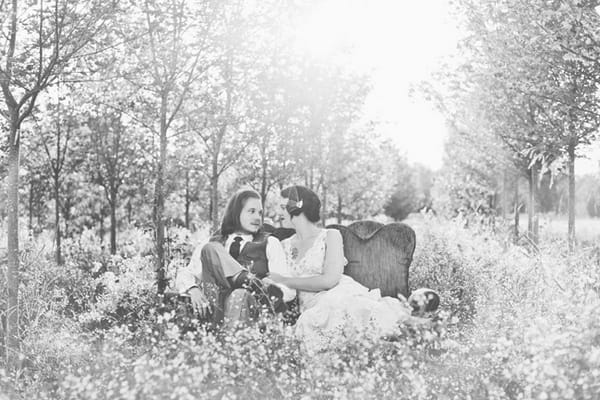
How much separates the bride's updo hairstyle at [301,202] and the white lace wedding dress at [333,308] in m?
0.23

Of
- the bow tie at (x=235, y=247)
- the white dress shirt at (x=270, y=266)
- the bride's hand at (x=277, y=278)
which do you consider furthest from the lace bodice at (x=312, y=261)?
the bow tie at (x=235, y=247)

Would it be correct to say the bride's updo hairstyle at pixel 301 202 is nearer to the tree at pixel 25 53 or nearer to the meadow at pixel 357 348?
the meadow at pixel 357 348

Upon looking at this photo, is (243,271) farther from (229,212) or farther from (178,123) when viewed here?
(178,123)

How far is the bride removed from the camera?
194 inches

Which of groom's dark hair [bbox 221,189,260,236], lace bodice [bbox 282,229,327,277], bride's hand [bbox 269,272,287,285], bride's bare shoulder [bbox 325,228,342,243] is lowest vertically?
bride's hand [bbox 269,272,287,285]

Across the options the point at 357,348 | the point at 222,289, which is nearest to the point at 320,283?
the point at 222,289

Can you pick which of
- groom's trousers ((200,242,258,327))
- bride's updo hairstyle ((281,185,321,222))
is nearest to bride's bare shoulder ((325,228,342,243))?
bride's updo hairstyle ((281,185,321,222))

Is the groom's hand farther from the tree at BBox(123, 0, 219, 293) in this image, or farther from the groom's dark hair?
the tree at BBox(123, 0, 219, 293)

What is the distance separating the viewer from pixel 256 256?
534 centimetres

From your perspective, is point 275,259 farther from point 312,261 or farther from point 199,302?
point 199,302

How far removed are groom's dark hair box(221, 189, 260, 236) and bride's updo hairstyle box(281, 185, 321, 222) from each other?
27 centimetres

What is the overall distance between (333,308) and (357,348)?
3.79 feet

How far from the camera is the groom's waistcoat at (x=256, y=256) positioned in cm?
533

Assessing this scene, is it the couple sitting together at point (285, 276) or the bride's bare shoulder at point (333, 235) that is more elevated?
the bride's bare shoulder at point (333, 235)
